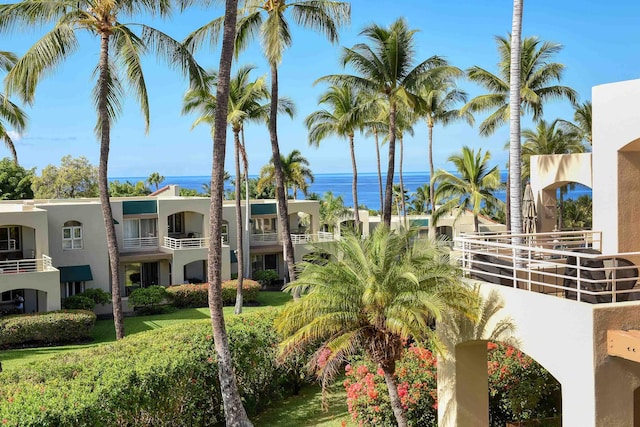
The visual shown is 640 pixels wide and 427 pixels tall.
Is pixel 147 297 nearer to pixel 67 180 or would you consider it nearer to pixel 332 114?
pixel 332 114

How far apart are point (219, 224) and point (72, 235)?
20.8 m

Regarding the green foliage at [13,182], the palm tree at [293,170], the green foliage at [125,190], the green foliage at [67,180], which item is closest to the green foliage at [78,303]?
the palm tree at [293,170]

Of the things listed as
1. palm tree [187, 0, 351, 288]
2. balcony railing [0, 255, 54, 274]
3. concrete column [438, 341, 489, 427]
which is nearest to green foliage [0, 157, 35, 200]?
balcony railing [0, 255, 54, 274]

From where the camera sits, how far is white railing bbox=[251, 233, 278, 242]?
43031 millimetres

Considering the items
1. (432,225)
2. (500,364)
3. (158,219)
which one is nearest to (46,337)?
(158,219)

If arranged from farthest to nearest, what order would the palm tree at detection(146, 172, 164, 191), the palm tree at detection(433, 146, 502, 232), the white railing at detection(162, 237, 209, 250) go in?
the palm tree at detection(146, 172, 164, 191)
the palm tree at detection(433, 146, 502, 232)
the white railing at detection(162, 237, 209, 250)

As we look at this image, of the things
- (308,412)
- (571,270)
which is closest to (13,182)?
(308,412)

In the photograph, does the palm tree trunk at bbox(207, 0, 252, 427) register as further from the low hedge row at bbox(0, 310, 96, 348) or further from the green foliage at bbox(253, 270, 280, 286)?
Answer: the green foliage at bbox(253, 270, 280, 286)

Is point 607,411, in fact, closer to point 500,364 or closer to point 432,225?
point 500,364

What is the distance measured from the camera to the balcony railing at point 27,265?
28984mm

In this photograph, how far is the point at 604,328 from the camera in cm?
908

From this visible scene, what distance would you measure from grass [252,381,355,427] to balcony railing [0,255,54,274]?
15.3 metres

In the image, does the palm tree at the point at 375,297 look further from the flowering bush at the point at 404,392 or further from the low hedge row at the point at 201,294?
the low hedge row at the point at 201,294

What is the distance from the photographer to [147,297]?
33.0 meters
